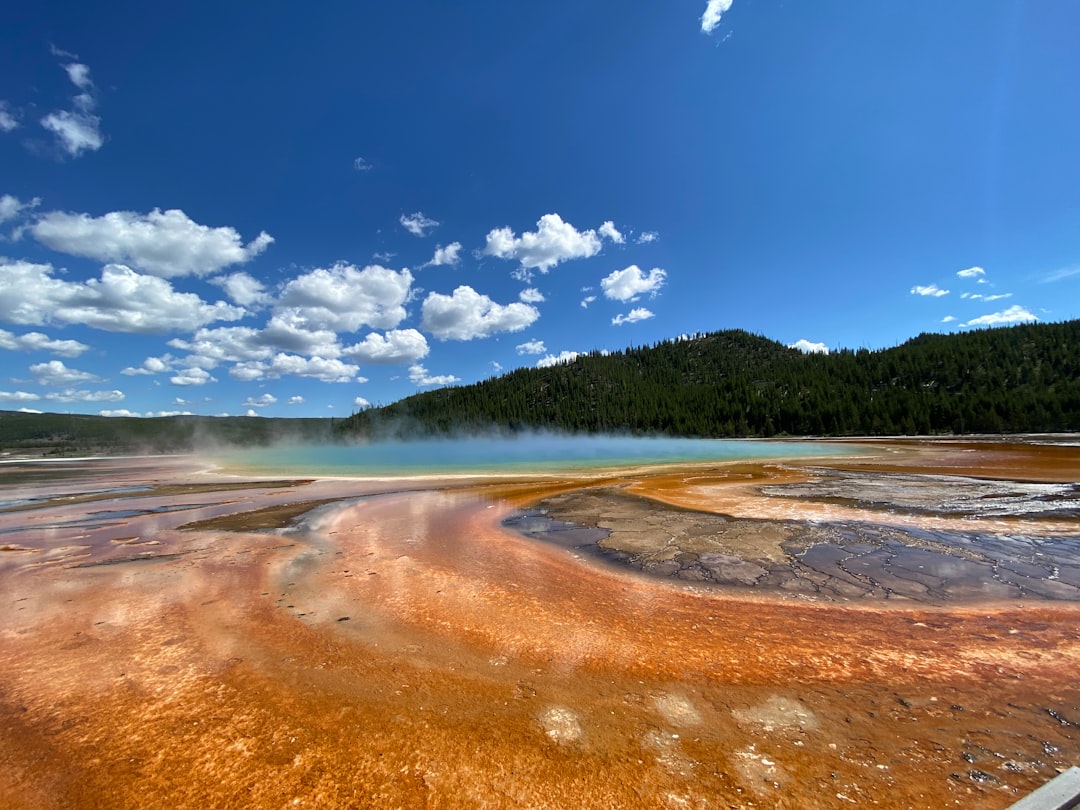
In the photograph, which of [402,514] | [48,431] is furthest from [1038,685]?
[48,431]

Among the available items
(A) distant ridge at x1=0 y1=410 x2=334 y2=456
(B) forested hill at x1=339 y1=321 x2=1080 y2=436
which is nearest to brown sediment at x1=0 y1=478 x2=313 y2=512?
(B) forested hill at x1=339 y1=321 x2=1080 y2=436

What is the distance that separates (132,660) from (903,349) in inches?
7021

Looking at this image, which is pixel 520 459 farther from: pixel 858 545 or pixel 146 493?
pixel 858 545

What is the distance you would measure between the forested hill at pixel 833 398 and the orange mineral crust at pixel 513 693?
102 meters

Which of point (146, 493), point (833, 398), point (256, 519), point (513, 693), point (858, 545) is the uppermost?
point (833, 398)

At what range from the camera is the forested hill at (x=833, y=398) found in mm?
86875

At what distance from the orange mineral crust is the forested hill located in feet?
333

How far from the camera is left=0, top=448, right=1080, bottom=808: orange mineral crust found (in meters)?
3.48

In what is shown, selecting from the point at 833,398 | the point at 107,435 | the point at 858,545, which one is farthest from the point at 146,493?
the point at 107,435

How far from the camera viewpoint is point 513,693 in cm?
481

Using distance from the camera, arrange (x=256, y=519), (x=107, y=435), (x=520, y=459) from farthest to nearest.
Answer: (x=107, y=435) < (x=520, y=459) < (x=256, y=519)

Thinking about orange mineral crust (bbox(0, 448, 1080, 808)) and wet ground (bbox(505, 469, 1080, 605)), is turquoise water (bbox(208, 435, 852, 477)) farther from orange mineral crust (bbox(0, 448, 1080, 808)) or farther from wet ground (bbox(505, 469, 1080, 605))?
orange mineral crust (bbox(0, 448, 1080, 808))

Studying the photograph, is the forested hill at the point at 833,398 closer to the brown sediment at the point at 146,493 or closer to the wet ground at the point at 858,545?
the wet ground at the point at 858,545

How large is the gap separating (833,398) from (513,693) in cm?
12820
